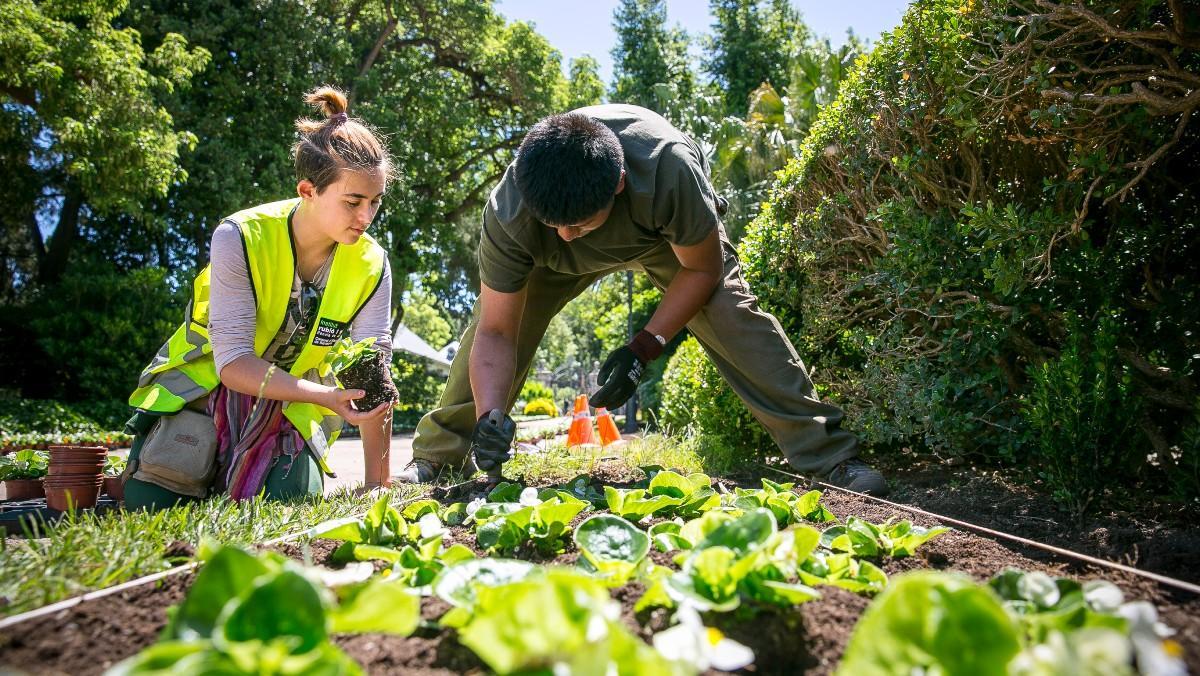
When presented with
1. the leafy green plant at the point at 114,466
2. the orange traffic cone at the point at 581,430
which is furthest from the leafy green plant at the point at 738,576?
the orange traffic cone at the point at 581,430

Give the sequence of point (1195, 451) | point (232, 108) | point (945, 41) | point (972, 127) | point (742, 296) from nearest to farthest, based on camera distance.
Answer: point (1195, 451), point (972, 127), point (945, 41), point (742, 296), point (232, 108)

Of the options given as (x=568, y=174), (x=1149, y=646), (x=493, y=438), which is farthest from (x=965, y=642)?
(x=493, y=438)

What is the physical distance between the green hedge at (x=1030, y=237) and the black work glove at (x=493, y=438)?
1.90 m

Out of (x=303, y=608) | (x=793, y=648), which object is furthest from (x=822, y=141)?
(x=303, y=608)

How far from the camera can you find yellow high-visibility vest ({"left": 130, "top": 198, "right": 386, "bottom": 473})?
269cm

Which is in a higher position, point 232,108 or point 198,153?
point 232,108

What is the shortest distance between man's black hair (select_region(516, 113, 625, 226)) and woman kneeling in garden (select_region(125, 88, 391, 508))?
2.44ft

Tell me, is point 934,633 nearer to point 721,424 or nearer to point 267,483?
point 267,483

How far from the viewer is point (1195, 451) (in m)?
2.19

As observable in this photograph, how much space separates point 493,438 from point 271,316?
1.06 m

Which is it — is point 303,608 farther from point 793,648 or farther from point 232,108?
point 232,108

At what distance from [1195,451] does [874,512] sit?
1.02 metres

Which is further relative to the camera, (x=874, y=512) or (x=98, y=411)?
(x=98, y=411)

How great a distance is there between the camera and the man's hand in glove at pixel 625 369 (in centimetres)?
297
